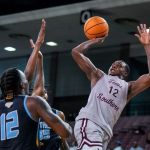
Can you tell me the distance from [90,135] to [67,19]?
927cm

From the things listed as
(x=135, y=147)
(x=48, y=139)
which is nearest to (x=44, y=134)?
(x=48, y=139)

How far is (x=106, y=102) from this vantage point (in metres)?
5.29

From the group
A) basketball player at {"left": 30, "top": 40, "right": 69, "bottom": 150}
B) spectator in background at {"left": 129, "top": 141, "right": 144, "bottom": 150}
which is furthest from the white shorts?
spectator in background at {"left": 129, "top": 141, "right": 144, "bottom": 150}

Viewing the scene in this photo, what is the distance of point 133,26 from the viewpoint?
573 inches

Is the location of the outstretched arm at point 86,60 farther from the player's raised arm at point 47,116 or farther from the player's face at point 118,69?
the player's raised arm at point 47,116

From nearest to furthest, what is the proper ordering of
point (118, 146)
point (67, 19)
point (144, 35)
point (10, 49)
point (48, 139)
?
1. point (144, 35)
2. point (48, 139)
3. point (118, 146)
4. point (67, 19)
5. point (10, 49)

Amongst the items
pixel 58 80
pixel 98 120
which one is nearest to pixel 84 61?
pixel 98 120

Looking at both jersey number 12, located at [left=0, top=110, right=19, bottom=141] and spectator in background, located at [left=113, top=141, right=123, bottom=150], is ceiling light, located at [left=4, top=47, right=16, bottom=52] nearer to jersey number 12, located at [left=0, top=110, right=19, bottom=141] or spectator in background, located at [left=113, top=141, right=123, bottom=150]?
spectator in background, located at [left=113, top=141, right=123, bottom=150]

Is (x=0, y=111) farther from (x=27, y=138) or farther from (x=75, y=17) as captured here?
(x=75, y=17)

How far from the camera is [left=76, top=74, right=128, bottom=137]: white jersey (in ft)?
17.3

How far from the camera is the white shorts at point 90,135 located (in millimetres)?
5160

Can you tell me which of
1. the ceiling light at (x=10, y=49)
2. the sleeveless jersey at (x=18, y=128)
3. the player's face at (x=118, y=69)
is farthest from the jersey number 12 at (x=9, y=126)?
the ceiling light at (x=10, y=49)

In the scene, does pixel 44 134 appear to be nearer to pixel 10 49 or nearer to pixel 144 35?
pixel 144 35

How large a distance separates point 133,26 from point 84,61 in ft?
30.8
